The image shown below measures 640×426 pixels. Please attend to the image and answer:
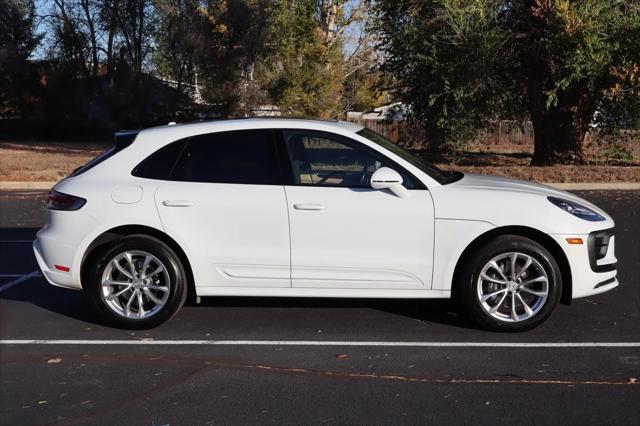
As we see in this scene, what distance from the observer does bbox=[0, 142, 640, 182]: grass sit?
18.3 meters

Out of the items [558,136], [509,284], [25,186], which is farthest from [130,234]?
[558,136]

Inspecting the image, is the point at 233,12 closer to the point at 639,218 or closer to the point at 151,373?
the point at 639,218

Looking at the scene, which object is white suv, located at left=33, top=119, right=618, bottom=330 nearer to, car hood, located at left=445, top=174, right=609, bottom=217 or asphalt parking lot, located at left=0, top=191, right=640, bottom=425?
car hood, located at left=445, top=174, right=609, bottom=217

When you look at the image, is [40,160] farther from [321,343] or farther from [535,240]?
[535,240]

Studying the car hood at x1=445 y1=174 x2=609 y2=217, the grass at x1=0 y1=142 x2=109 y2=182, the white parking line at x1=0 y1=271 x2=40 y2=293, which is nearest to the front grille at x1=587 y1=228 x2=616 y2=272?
the car hood at x1=445 y1=174 x2=609 y2=217

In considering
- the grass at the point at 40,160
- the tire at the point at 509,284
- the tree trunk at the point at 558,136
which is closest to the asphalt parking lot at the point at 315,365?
the tire at the point at 509,284

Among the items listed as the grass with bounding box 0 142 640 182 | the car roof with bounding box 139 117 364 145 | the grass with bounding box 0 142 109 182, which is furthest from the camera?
the grass with bounding box 0 142 109 182

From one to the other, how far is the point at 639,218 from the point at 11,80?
123 ft

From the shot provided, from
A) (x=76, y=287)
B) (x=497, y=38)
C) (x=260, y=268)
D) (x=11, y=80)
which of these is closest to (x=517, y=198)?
(x=260, y=268)

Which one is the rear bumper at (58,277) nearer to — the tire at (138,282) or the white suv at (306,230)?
the white suv at (306,230)

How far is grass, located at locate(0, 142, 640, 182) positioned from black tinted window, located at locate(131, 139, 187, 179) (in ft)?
43.2

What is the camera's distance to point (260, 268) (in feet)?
20.1

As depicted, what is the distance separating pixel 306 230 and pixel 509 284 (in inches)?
65.8

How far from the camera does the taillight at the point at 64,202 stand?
6184 mm
